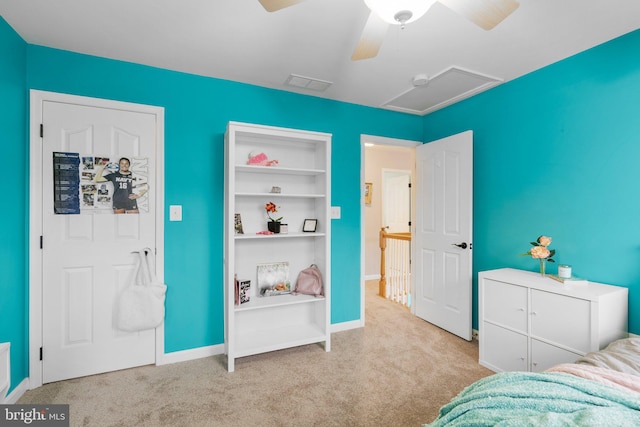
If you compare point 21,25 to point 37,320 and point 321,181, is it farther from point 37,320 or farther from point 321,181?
point 321,181

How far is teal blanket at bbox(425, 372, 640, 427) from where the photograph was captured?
2.77ft

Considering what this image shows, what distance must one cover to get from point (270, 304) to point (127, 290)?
3.64 ft

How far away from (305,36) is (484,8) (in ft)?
3.82

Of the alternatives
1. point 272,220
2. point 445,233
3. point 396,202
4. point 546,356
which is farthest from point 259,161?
point 396,202

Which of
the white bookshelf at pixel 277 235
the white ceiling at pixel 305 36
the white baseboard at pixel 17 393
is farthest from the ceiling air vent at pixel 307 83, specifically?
the white baseboard at pixel 17 393

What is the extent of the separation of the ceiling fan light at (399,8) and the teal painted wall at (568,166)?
6.03ft

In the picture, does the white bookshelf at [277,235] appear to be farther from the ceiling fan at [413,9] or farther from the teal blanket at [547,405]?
the teal blanket at [547,405]

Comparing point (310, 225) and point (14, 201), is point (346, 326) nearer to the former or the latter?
point (310, 225)

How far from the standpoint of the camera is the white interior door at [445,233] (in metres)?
3.03

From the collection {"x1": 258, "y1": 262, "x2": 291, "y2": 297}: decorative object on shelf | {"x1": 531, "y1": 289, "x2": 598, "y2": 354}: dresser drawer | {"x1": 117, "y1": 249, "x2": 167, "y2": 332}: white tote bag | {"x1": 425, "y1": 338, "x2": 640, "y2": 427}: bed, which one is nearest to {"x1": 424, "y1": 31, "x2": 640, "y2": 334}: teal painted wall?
{"x1": 531, "y1": 289, "x2": 598, "y2": 354}: dresser drawer

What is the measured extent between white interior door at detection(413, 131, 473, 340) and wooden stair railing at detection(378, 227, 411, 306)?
660mm

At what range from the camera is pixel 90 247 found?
2.36 m

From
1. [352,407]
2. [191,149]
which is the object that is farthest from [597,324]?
[191,149]

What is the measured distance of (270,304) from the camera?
2.65 meters
